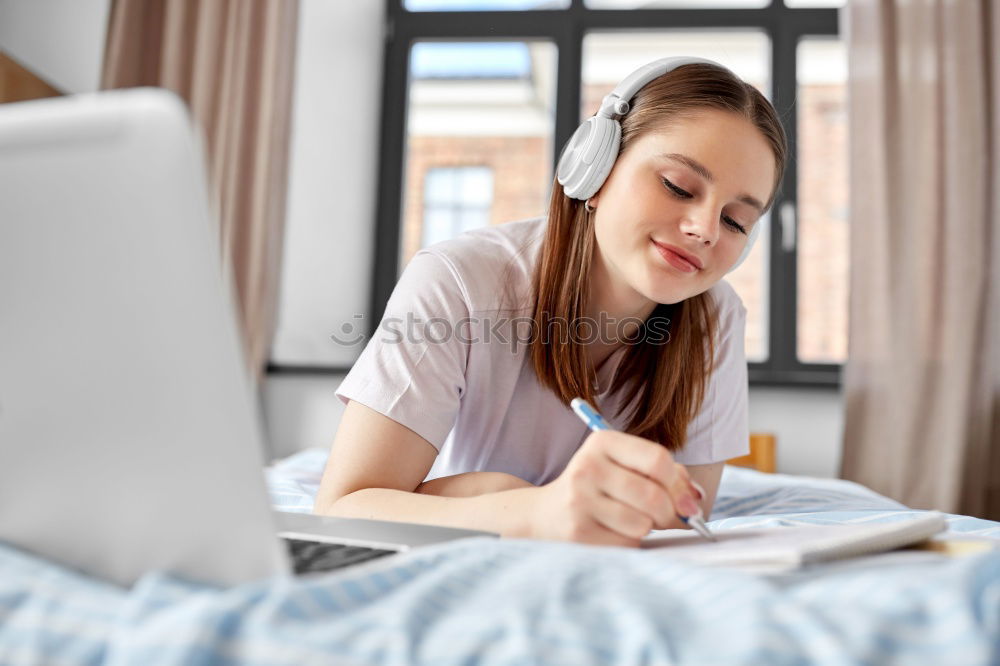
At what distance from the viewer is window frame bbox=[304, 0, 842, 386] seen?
9.36 ft

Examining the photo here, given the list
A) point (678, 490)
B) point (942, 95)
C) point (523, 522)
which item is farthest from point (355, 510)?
point (942, 95)

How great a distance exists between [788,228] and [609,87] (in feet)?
5.62

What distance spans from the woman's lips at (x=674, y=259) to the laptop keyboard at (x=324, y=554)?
0.62m

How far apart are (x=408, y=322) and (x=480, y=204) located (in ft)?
11.1

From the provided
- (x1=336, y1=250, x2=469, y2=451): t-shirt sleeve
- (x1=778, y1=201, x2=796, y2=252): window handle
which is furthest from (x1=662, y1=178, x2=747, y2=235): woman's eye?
(x1=778, y1=201, x2=796, y2=252): window handle

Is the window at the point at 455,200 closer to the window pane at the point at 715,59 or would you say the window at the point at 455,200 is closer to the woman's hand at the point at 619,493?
the window pane at the point at 715,59

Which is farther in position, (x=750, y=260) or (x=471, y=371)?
(x=750, y=260)

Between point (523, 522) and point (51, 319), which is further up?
point (51, 319)

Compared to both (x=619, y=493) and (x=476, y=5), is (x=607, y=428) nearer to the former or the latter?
(x=619, y=493)

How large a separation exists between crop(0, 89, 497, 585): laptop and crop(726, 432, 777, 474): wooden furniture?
7.35ft

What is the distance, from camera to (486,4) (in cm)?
317

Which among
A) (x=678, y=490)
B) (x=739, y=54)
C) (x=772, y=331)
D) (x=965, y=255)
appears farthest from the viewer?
(x=739, y=54)

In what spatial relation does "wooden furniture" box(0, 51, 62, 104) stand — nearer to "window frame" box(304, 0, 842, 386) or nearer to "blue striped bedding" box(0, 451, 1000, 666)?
"window frame" box(304, 0, 842, 386)

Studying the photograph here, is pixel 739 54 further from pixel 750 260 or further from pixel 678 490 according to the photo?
pixel 678 490
